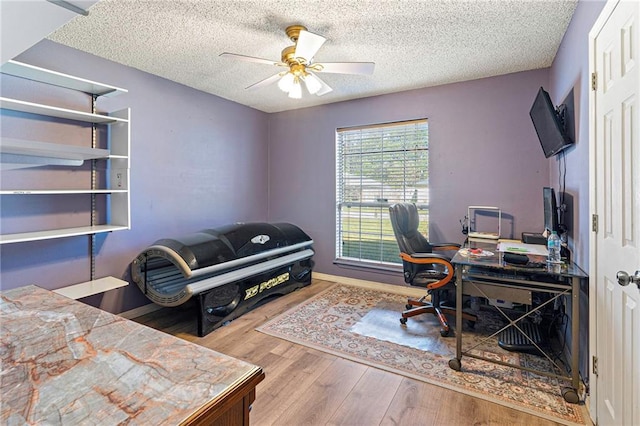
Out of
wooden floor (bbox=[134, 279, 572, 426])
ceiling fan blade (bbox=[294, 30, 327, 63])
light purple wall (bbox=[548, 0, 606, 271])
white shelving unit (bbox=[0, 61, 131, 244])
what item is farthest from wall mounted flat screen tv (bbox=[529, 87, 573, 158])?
white shelving unit (bbox=[0, 61, 131, 244])

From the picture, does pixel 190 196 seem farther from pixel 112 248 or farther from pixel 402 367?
pixel 402 367

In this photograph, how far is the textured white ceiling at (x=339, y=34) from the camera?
2098 mm

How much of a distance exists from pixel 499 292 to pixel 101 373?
85.6 inches

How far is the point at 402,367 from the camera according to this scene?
224cm

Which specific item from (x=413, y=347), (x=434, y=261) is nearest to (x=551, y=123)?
(x=434, y=261)

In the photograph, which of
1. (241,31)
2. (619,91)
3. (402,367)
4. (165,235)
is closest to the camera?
(619,91)

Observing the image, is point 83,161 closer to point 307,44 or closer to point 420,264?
point 307,44

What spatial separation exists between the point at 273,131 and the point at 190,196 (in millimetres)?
1742

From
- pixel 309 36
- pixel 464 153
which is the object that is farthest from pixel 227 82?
pixel 464 153

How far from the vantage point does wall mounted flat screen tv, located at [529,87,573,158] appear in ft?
7.20

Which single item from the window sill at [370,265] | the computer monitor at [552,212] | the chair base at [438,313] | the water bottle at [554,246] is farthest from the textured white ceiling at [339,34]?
the chair base at [438,313]

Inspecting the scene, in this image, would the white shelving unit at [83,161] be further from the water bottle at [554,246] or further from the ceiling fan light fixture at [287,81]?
the water bottle at [554,246]

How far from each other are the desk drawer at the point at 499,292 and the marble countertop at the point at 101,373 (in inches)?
72.6

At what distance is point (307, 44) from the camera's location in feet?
6.97
